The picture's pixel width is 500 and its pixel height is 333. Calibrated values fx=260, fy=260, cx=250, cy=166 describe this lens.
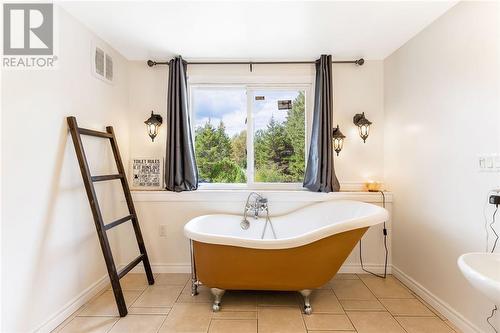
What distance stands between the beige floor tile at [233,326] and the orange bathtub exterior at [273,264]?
0.76 ft

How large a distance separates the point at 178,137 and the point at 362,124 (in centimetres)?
191

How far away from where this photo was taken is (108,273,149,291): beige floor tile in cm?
239

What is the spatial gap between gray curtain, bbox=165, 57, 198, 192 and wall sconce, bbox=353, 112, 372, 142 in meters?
1.77

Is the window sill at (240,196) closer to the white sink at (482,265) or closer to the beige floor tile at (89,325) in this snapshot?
the beige floor tile at (89,325)

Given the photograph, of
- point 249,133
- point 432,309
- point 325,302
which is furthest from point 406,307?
point 249,133

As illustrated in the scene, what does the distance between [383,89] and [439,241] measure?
162 cm

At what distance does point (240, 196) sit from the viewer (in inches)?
105

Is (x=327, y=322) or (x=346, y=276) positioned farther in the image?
(x=346, y=276)

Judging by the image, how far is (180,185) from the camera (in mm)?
2666

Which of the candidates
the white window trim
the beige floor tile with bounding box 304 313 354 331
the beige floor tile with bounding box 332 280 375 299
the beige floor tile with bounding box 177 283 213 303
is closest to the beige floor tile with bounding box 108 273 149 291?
the beige floor tile with bounding box 177 283 213 303

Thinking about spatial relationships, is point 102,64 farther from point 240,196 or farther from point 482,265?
point 482,265

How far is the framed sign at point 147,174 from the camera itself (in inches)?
110

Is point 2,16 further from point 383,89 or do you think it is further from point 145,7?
point 383,89

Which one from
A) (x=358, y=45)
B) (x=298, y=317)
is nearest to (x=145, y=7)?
(x=358, y=45)
